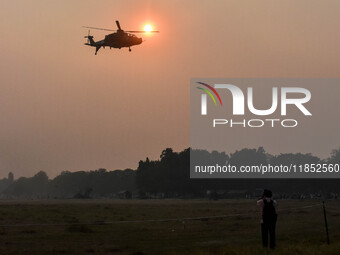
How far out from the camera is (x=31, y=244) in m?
32.2

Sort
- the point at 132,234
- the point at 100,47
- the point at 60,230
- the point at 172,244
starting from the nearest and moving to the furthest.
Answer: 1. the point at 172,244
2. the point at 132,234
3. the point at 60,230
4. the point at 100,47

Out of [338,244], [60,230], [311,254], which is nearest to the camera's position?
[311,254]

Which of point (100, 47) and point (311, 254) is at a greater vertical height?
point (100, 47)

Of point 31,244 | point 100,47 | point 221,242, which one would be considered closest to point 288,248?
point 221,242

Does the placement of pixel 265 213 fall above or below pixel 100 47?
below

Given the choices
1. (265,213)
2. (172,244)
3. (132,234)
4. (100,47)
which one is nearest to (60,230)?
(132,234)

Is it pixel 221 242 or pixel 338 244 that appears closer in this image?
pixel 338 244

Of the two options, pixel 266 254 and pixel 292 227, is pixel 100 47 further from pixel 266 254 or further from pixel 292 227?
pixel 266 254

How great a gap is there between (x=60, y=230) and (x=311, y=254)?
19.6 m

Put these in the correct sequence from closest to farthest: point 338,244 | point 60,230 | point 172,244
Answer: point 338,244 → point 172,244 → point 60,230

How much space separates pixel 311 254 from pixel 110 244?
10.3m

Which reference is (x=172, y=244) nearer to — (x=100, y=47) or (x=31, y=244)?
(x=31, y=244)

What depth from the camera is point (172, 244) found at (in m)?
31.2

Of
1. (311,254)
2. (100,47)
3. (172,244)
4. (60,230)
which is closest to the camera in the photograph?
(311,254)
